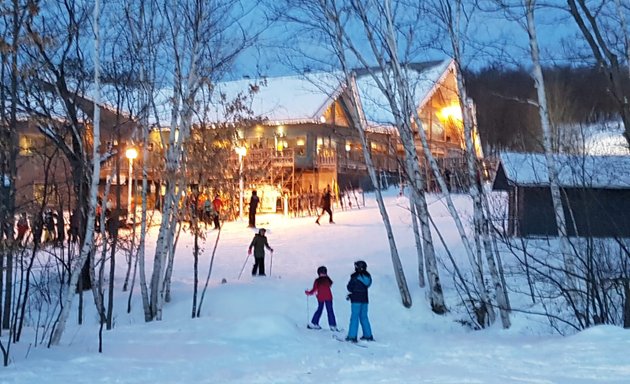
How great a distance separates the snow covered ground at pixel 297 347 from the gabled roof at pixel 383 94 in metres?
4.82

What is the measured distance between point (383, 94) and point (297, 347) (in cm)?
870

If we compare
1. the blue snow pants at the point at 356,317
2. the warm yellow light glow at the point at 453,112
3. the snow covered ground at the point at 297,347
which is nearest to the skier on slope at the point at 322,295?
the snow covered ground at the point at 297,347

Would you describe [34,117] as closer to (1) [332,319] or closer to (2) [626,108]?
(1) [332,319]

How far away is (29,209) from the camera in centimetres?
1059

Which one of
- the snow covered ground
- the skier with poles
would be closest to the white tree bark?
the snow covered ground

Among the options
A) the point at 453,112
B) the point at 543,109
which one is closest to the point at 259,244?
the point at 543,109

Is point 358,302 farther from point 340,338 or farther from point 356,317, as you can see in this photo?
point 340,338

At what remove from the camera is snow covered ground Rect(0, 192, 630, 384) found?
24.8ft

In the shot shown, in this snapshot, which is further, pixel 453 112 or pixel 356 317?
pixel 453 112

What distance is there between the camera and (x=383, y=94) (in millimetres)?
17156

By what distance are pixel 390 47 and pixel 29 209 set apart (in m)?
7.70

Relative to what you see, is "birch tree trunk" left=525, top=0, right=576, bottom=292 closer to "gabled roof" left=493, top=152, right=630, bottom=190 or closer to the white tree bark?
the white tree bark

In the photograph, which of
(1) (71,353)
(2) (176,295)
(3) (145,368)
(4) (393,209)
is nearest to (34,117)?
(1) (71,353)

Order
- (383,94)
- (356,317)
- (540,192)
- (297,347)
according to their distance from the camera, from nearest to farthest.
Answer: (297,347) → (356,317) → (383,94) → (540,192)
